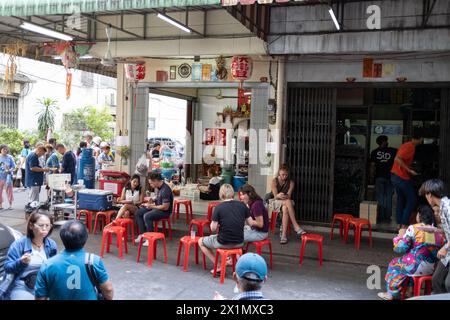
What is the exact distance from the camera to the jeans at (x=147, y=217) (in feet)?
26.9

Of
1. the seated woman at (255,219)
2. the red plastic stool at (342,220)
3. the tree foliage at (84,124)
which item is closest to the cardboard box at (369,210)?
the red plastic stool at (342,220)

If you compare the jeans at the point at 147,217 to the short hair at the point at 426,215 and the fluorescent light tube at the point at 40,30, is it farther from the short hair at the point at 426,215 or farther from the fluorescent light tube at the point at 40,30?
the fluorescent light tube at the point at 40,30

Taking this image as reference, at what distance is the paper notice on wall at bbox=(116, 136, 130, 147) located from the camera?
39.1 ft

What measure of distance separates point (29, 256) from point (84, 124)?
20869mm

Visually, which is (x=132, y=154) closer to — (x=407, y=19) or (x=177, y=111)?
(x=407, y=19)

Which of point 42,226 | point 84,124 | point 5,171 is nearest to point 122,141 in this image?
point 5,171

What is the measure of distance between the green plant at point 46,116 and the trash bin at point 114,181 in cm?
1095

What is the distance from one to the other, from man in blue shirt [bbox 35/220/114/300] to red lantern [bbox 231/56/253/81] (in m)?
6.98

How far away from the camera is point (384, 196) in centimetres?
1038

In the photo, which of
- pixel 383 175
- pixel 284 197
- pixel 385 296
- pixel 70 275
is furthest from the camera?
pixel 383 175

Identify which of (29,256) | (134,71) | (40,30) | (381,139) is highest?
(40,30)

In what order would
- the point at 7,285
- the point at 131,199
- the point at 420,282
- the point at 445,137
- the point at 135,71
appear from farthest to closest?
the point at 135,71
the point at 445,137
the point at 131,199
the point at 420,282
the point at 7,285

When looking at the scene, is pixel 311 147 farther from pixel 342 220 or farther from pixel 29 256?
pixel 29 256

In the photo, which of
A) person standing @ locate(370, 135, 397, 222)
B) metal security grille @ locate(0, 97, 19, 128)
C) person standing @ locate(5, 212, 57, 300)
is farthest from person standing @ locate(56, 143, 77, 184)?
metal security grille @ locate(0, 97, 19, 128)
